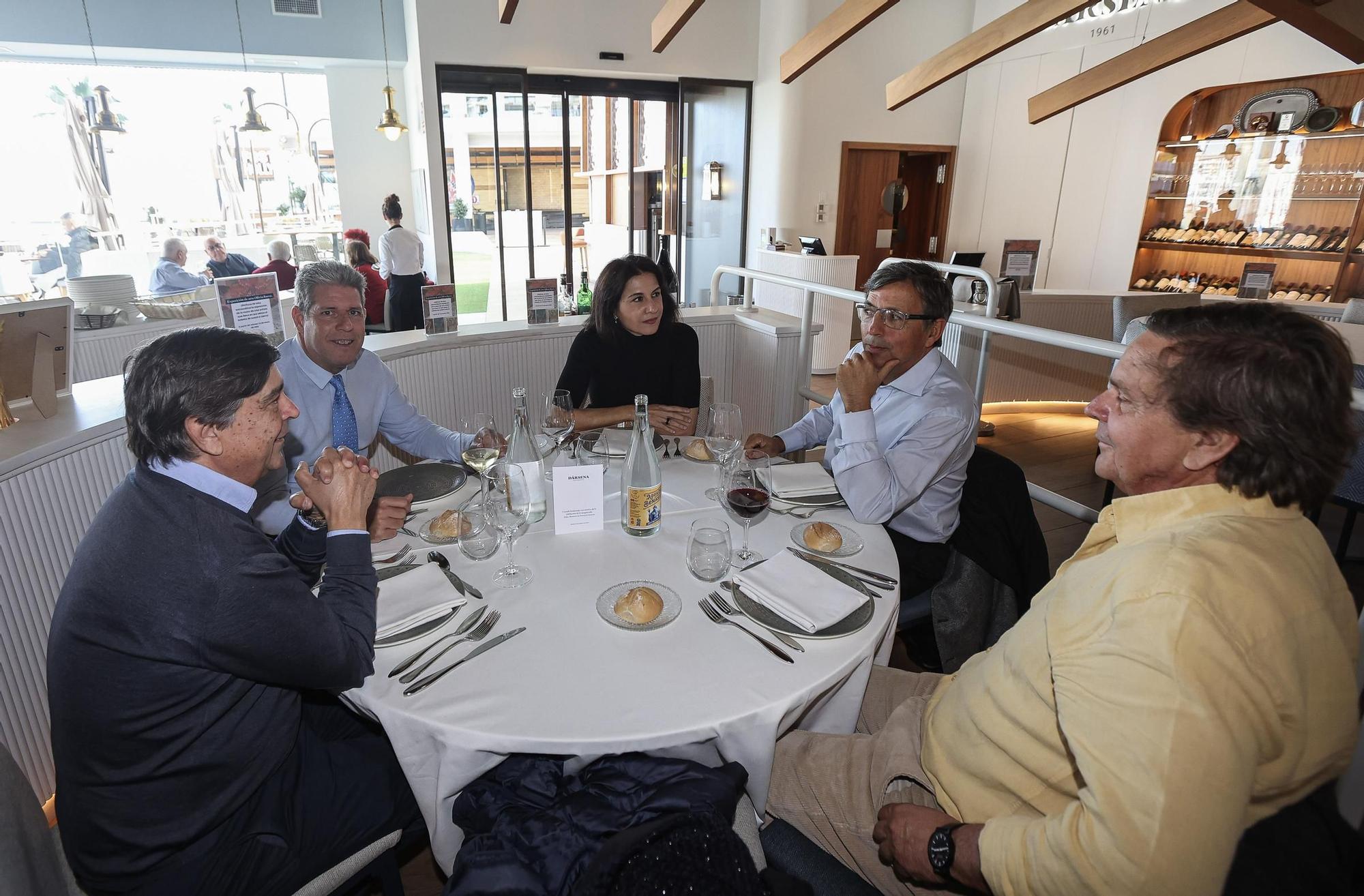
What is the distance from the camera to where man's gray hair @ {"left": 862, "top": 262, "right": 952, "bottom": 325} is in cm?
206

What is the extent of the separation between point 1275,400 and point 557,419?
1604mm

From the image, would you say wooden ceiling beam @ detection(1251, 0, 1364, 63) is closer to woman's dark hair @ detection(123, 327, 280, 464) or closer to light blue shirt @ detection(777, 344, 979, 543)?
light blue shirt @ detection(777, 344, 979, 543)

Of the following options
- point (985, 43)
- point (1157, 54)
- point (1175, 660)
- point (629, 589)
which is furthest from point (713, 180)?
point (1175, 660)

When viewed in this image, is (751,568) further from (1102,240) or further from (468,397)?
(1102,240)

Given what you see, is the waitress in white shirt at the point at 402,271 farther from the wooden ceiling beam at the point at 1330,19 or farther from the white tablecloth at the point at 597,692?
the wooden ceiling beam at the point at 1330,19

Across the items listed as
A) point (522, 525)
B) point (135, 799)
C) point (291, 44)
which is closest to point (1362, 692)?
point (522, 525)

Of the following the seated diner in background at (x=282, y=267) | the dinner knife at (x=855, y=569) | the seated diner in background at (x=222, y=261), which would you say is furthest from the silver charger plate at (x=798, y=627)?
the seated diner in background at (x=222, y=261)

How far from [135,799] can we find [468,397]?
8.31 feet

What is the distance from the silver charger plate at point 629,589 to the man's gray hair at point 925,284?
3.86 ft

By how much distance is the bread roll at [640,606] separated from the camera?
53.1 inches

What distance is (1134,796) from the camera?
0.83m

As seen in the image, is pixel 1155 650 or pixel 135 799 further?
pixel 135 799

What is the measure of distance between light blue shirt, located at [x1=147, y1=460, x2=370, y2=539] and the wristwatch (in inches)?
49.7

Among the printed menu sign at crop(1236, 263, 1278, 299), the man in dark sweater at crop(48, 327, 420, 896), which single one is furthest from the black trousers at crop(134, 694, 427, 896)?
the printed menu sign at crop(1236, 263, 1278, 299)
